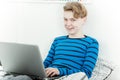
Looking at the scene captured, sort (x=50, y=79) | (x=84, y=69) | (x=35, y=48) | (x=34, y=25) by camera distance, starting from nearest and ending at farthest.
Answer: (x=35, y=48) → (x=50, y=79) → (x=84, y=69) → (x=34, y=25)

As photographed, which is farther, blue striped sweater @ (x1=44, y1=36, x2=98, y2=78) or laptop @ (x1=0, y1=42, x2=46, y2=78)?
blue striped sweater @ (x1=44, y1=36, x2=98, y2=78)

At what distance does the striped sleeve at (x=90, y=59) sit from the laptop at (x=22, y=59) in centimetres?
34

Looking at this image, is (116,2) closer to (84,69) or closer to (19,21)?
(84,69)

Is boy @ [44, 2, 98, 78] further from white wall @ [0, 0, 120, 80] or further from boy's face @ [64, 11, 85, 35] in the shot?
white wall @ [0, 0, 120, 80]

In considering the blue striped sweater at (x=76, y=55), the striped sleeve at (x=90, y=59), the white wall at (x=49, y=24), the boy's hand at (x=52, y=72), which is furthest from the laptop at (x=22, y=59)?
the white wall at (x=49, y=24)

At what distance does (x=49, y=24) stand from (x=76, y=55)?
444 mm

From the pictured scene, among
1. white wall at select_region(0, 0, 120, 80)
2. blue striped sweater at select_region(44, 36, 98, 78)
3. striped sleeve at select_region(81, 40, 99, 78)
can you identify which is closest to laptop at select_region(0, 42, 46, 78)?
→ blue striped sweater at select_region(44, 36, 98, 78)

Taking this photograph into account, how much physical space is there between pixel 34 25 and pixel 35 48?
81 centimetres

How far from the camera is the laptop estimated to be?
1524 millimetres

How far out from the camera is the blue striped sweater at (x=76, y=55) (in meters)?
1.81

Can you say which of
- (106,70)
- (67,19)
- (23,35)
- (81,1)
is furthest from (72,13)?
(23,35)

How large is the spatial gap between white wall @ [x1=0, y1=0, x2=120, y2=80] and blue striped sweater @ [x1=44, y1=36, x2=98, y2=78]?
0.13m

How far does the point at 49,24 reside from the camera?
7.24 ft

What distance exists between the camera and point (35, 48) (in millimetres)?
1497
